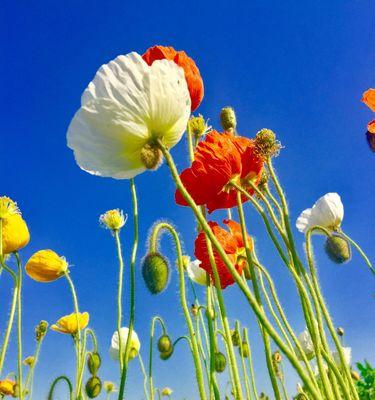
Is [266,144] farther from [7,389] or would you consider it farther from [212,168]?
[7,389]

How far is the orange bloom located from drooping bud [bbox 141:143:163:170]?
2.37 ft

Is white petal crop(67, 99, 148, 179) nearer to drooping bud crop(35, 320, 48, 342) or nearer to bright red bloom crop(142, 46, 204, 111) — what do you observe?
bright red bloom crop(142, 46, 204, 111)

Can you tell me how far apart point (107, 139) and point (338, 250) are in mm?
1249

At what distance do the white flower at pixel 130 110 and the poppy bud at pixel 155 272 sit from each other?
0.50 metres

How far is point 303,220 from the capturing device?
2.43 meters

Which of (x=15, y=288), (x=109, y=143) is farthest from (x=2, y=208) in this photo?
(x=109, y=143)

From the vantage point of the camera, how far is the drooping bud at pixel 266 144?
1.29m

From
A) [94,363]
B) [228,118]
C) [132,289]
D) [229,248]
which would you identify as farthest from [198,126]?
[94,363]

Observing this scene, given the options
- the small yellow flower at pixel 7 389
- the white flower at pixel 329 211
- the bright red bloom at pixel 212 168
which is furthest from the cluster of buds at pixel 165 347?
the bright red bloom at pixel 212 168

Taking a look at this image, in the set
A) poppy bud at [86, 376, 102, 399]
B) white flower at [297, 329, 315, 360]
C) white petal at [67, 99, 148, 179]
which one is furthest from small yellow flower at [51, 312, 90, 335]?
white petal at [67, 99, 148, 179]

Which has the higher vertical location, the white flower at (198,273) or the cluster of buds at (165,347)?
the white flower at (198,273)

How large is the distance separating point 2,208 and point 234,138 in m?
1.34

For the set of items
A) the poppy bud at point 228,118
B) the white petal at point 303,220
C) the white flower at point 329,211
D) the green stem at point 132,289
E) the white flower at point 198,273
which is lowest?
the green stem at point 132,289

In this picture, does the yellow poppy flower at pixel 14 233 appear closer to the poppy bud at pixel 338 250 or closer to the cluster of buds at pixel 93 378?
the cluster of buds at pixel 93 378
